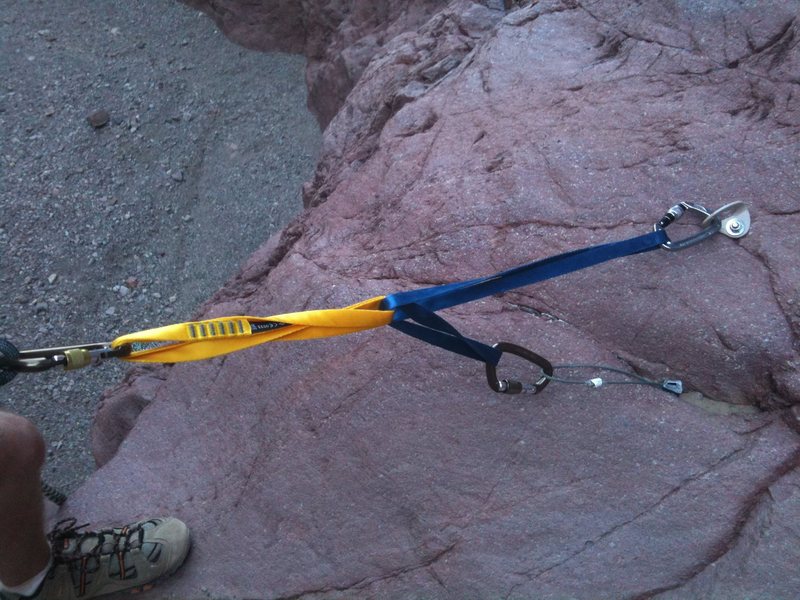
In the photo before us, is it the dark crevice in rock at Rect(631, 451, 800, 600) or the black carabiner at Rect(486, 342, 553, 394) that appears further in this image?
the black carabiner at Rect(486, 342, 553, 394)

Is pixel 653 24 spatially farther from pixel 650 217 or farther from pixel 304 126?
pixel 304 126

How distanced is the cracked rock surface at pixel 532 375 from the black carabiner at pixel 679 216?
5 centimetres

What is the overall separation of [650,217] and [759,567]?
1017mm

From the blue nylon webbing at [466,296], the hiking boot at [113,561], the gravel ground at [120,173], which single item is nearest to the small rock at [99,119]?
the gravel ground at [120,173]

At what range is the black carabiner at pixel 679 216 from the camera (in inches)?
85.4

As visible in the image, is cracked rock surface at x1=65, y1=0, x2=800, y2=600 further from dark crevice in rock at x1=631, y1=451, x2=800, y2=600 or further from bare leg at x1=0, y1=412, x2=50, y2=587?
bare leg at x1=0, y1=412, x2=50, y2=587

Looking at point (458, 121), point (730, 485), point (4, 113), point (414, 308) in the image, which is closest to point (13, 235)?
point (4, 113)

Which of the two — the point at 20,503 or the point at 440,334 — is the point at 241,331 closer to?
the point at 440,334

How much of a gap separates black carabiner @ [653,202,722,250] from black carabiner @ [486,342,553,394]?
1.65 ft

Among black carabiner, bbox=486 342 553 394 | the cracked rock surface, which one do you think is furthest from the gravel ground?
black carabiner, bbox=486 342 553 394

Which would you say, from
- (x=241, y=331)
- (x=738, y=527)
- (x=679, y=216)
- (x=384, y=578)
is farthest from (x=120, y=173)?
(x=738, y=527)

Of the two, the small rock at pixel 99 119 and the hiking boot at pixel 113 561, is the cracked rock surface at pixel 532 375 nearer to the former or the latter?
the hiking boot at pixel 113 561

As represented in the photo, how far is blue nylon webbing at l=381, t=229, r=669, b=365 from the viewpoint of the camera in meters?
2.09

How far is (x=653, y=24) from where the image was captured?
273cm
